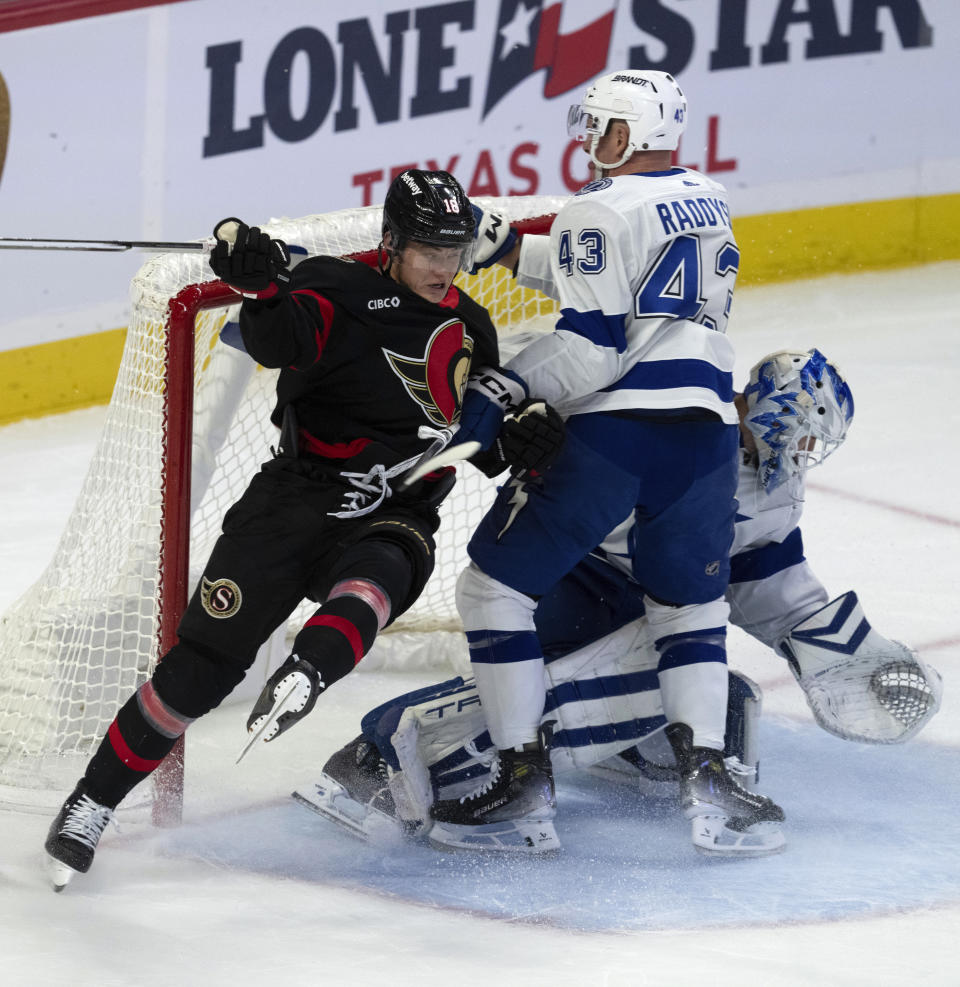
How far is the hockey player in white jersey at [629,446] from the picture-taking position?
2.79 m

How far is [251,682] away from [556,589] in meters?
0.73

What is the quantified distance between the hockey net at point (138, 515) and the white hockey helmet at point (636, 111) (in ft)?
1.69

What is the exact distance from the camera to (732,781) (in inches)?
115

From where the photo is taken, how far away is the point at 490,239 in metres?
3.11

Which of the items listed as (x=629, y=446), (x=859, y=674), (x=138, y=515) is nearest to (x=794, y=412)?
(x=629, y=446)

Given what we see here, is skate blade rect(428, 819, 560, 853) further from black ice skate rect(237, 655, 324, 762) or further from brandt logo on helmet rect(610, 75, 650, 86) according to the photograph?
brandt logo on helmet rect(610, 75, 650, 86)

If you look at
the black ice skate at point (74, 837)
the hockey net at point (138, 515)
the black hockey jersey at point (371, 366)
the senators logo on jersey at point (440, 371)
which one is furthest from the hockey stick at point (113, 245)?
the black ice skate at point (74, 837)

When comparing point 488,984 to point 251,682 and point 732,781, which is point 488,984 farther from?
point 251,682

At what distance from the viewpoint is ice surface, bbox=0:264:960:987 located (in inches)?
98.2

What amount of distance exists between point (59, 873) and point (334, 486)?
2.30ft

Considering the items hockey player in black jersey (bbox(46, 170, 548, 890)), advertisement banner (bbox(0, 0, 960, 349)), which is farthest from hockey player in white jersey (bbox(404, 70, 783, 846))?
advertisement banner (bbox(0, 0, 960, 349))

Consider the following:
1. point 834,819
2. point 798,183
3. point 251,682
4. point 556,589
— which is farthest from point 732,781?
point 798,183

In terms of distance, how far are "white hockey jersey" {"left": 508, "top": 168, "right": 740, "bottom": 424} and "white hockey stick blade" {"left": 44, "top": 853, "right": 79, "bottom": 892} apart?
3.32 feet

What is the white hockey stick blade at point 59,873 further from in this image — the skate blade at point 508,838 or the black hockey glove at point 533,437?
the black hockey glove at point 533,437
